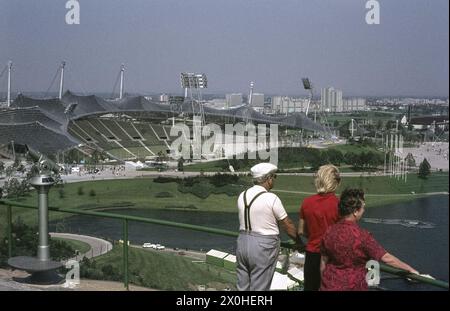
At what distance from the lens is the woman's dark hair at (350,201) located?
1992 millimetres

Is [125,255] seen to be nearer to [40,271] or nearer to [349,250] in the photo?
[40,271]

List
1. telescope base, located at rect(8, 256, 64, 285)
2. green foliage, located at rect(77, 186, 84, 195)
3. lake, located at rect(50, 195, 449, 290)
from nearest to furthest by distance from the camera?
telescope base, located at rect(8, 256, 64, 285) → lake, located at rect(50, 195, 449, 290) → green foliage, located at rect(77, 186, 84, 195)

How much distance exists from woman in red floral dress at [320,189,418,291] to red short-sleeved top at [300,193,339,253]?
0.13 meters

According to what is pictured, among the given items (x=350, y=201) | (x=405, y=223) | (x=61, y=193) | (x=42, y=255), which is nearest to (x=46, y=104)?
(x=61, y=193)

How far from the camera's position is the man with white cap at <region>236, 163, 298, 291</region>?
2229 mm

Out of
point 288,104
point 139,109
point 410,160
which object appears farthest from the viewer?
point 139,109

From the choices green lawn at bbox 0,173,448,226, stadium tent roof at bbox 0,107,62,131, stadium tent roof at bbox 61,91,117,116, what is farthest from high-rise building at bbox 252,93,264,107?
stadium tent roof at bbox 0,107,62,131

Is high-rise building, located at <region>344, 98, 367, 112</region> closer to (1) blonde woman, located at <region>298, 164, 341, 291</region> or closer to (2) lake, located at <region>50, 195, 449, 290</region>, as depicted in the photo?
(2) lake, located at <region>50, 195, 449, 290</region>

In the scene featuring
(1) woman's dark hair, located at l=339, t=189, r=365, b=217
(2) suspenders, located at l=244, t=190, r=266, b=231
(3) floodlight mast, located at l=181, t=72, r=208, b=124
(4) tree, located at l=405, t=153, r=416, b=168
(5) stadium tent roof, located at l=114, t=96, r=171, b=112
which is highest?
(3) floodlight mast, located at l=181, t=72, r=208, b=124

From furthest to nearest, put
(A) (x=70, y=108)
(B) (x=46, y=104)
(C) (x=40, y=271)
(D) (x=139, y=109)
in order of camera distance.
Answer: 1. (D) (x=139, y=109)
2. (A) (x=70, y=108)
3. (B) (x=46, y=104)
4. (C) (x=40, y=271)

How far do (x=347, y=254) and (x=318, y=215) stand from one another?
247 mm

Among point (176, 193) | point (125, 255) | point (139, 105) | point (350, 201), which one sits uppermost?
point (139, 105)

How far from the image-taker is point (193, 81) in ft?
125

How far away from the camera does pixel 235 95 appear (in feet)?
139
